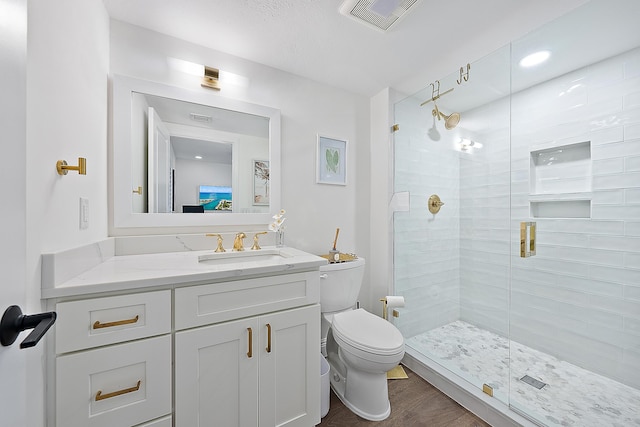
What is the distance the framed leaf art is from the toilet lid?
1.03m

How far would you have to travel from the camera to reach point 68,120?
0.94 m

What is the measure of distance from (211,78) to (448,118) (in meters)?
1.82

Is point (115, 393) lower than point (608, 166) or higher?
lower

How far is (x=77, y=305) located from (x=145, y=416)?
479mm

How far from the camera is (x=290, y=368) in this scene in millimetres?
1197

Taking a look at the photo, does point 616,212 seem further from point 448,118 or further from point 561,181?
point 448,118

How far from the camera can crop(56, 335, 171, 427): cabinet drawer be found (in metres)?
0.80

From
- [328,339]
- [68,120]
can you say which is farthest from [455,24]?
[328,339]

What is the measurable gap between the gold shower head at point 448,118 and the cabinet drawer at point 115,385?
7.57 feet

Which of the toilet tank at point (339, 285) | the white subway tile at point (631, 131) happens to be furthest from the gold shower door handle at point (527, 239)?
the toilet tank at point (339, 285)

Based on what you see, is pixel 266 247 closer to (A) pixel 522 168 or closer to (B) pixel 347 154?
(B) pixel 347 154

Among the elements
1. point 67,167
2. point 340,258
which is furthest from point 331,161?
point 67,167

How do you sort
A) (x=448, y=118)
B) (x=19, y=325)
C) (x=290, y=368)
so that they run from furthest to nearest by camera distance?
(x=448, y=118), (x=290, y=368), (x=19, y=325)

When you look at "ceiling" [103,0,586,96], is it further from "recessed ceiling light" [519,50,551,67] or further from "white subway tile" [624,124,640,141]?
"white subway tile" [624,124,640,141]
